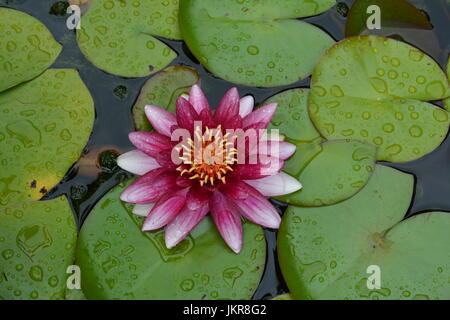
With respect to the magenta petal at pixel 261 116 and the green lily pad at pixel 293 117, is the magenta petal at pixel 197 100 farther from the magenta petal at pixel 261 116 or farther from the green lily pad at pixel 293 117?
the green lily pad at pixel 293 117

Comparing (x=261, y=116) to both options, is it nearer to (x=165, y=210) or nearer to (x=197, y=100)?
(x=197, y=100)

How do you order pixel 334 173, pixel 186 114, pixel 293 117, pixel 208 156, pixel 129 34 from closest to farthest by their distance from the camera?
pixel 208 156 → pixel 186 114 → pixel 334 173 → pixel 293 117 → pixel 129 34

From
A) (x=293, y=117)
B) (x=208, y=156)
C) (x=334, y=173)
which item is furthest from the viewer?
(x=293, y=117)

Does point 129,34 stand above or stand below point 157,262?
above

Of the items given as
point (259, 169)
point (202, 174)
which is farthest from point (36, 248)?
point (259, 169)

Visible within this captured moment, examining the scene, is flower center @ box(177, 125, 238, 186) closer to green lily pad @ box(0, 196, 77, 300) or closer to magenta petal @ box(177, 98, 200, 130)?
magenta petal @ box(177, 98, 200, 130)

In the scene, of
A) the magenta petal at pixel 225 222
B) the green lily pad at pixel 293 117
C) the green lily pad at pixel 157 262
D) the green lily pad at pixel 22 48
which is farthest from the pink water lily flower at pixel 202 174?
the green lily pad at pixel 22 48
